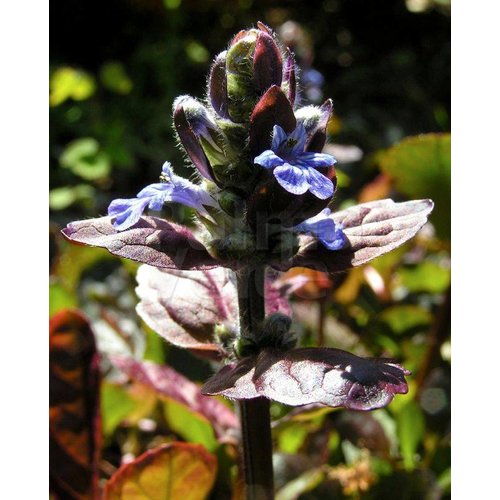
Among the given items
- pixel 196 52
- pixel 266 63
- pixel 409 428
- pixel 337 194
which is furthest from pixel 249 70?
pixel 196 52

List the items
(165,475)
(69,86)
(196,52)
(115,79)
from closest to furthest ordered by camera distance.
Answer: (165,475)
(69,86)
(115,79)
(196,52)

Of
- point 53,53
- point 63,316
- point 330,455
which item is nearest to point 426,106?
point 53,53

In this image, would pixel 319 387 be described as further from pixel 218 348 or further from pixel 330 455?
pixel 330 455

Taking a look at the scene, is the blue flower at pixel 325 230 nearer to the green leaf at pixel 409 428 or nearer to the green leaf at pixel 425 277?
the green leaf at pixel 409 428

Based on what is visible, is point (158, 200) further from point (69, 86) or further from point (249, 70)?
point (69, 86)

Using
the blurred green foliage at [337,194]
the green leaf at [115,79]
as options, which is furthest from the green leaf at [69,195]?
the green leaf at [115,79]

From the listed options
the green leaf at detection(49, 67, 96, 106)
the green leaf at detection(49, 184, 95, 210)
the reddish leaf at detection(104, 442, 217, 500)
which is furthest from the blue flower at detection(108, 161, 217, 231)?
the green leaf at detection(49, 67, 96, 106)

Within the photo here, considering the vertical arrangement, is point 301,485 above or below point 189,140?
below
